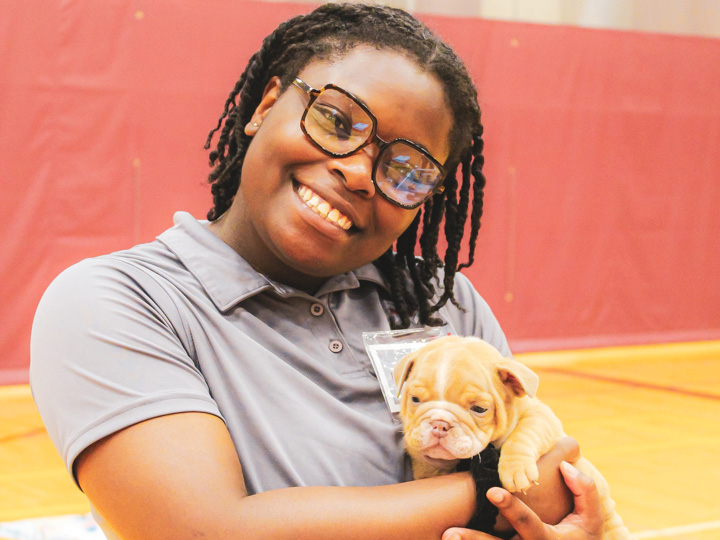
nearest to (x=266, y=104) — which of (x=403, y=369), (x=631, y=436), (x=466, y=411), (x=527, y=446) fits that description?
(x=403, y=369)

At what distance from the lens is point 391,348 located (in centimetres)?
138

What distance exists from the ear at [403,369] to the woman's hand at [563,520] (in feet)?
0.77

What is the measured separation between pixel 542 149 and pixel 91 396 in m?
5.35

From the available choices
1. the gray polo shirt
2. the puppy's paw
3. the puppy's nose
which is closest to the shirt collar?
the gray polo shirt

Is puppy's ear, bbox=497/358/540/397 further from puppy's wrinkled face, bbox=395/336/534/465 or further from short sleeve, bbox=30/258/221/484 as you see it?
short sleeve, bbox=30/258/221/484

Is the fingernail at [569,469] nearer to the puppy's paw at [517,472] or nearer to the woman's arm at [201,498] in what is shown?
the puppy's paw at [517,472]

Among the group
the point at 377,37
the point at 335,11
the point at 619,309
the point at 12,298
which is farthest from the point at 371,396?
the point at 619,309

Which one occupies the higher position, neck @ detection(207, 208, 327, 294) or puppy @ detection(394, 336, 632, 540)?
neck @ detection(207, 208, 327, 294)

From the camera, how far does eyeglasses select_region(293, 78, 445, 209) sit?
4.08 ft

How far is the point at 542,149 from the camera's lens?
19.4 feet

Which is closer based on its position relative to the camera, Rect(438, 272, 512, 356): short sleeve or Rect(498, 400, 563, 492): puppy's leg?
Rect(498, 400, 563, 492): puppy's leg

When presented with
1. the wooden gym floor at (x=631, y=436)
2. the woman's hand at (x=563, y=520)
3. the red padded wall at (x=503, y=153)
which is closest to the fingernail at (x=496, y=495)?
the woman's hand at (x=563, y=520)

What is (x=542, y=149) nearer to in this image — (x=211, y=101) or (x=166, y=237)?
(x=211, y=101)

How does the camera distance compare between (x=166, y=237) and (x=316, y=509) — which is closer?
(x=316, y=509)
